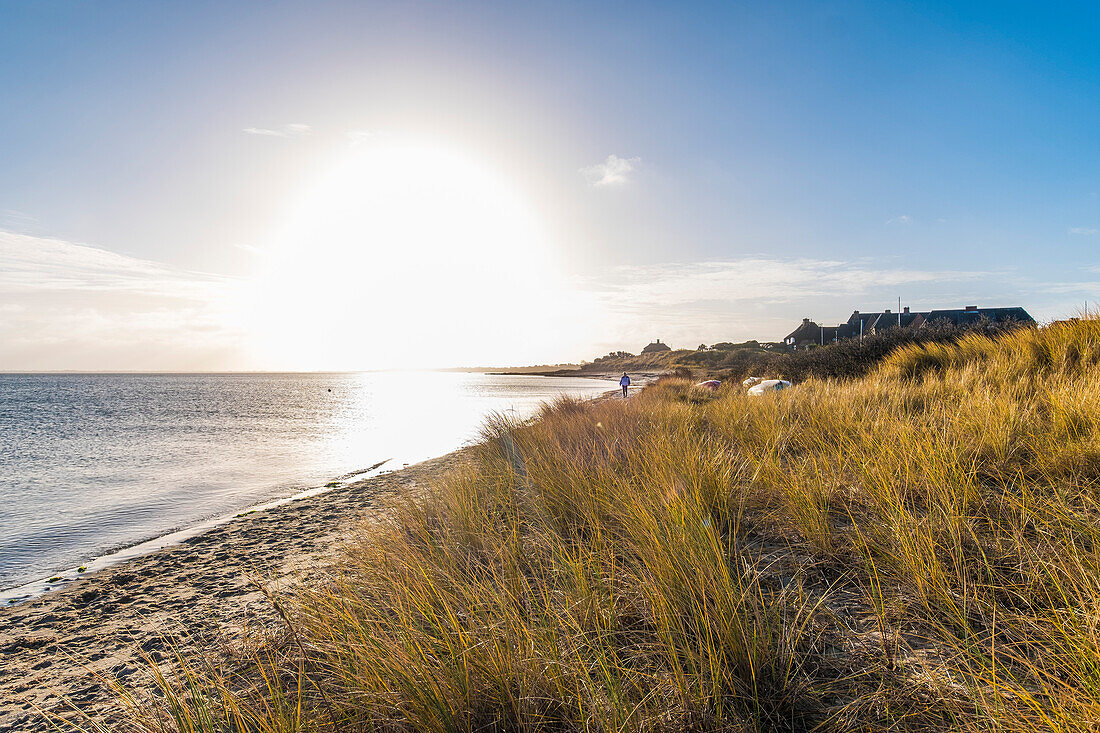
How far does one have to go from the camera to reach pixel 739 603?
2.07m

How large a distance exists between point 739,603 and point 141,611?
5.76m

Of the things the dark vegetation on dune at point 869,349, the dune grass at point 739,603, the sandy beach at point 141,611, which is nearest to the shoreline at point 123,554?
the sandy beach at point 141,611

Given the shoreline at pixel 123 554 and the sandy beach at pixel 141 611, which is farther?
the shoreline at pixel 123 554

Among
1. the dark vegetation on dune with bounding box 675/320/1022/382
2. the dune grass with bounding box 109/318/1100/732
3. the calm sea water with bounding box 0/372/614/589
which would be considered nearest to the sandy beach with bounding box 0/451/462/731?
the dune grass with bounding box 109/318/1100/732

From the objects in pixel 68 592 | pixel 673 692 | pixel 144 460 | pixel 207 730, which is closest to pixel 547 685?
pixel 673 692

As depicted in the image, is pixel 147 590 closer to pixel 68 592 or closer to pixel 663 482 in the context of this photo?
pixel 68 592

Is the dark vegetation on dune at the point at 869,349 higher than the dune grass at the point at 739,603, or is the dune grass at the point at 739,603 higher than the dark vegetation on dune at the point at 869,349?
the dark vegetation on dune at the point at 869,349

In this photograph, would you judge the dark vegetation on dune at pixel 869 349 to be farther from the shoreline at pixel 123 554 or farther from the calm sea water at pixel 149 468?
the shoreline at pixel 123 554

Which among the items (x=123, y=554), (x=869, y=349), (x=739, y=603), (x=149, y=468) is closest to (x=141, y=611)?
(x=123, y=554)

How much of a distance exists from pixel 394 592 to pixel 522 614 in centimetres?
79

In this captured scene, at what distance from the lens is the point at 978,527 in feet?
8.95

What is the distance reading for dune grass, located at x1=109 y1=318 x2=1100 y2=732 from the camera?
1.79 meters

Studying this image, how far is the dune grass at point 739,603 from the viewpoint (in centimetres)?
179

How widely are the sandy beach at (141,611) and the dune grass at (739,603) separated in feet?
4.19
